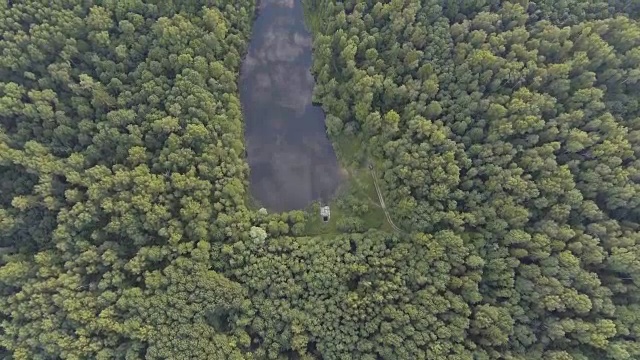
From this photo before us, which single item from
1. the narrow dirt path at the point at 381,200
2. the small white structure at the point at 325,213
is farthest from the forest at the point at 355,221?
the small white structure at the point at 325,213

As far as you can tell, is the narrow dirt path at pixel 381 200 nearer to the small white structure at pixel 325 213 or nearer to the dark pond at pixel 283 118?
the dark pond at pixel 283 118

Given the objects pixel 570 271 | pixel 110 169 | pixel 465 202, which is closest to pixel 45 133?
pixel 110 169

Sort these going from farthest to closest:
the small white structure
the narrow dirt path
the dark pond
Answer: the dark pond
the small white structure
the narrow dirt path

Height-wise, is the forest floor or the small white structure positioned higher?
the forest floor

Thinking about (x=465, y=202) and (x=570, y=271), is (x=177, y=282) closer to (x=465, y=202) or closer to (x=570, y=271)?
(x=465, y=202)

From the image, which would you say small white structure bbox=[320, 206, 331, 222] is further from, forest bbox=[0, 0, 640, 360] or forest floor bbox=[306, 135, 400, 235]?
forest bbox=[0, 0, 640, 360]

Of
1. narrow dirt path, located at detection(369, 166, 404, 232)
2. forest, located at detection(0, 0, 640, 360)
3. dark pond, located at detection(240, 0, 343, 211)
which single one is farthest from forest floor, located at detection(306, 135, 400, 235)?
dark pond, located at detection(240, 0, 343, 211)

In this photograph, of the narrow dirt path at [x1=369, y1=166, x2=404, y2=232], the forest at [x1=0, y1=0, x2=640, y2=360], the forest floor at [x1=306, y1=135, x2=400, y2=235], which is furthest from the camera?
the forest floor at [x1=306, y1=135, x2=400, y2=235]
